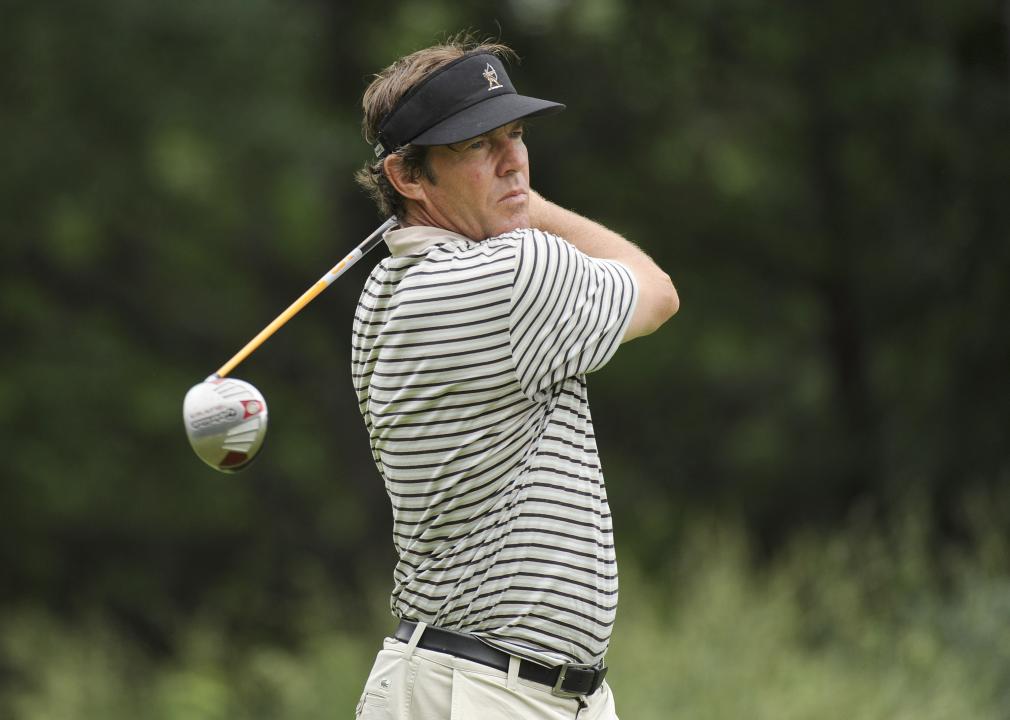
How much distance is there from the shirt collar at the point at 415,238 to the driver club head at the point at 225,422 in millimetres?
406

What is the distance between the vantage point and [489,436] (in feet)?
9.51

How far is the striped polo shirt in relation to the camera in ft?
9.31

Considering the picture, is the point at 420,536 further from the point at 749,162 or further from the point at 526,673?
the point at 749,162

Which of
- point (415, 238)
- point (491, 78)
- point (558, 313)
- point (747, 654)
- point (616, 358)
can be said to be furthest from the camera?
point (616, 358)

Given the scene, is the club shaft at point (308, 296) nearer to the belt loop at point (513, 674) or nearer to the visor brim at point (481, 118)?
the visor brim at point (481, 118)

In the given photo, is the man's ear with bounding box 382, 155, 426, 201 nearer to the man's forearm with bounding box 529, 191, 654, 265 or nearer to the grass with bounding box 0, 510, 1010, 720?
the man's forearm with bounding box 529, 191, 654, 265

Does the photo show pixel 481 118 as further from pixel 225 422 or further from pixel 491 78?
pixel 225 422

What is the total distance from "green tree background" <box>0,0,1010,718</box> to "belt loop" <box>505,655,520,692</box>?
4196 millimetres

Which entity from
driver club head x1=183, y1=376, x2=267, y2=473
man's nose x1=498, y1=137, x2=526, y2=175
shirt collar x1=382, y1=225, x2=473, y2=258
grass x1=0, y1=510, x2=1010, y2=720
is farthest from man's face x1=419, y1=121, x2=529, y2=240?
grass x1=0, y1=510, x2=1010, y2=720

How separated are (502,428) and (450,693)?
53 centimetres

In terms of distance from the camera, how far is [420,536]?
299 cm

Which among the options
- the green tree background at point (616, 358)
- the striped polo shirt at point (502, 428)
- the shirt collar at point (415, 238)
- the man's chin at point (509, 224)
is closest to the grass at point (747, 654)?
the green tree background at point (616, 358)

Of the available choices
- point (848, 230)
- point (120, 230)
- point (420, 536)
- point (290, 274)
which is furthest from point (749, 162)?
point (420, 536)

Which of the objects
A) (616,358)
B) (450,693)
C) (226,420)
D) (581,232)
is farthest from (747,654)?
(616,358)
